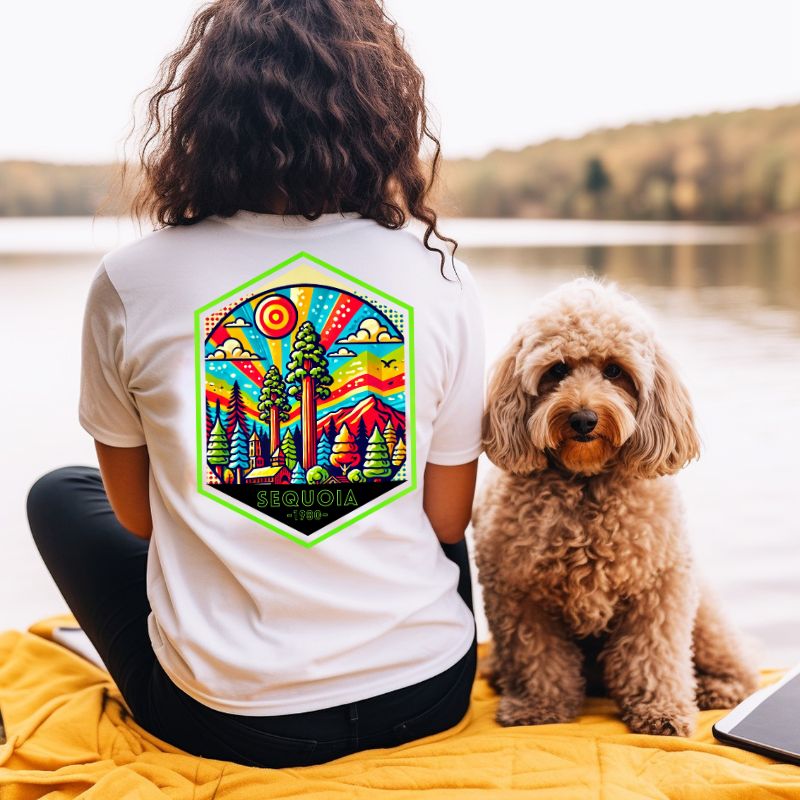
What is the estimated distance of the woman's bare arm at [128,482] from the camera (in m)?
1.40

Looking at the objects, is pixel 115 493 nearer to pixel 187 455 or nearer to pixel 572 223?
pixel 187 455

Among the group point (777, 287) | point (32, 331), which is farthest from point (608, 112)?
point (32, 331)

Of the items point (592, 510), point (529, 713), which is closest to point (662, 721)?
point (529, 713)

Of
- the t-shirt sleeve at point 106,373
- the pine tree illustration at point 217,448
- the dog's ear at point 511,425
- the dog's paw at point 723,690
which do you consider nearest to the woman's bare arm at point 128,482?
the t-shirt sleeve at point 106,373

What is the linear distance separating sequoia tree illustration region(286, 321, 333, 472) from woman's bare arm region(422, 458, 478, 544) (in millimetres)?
228

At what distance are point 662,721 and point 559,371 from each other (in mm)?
570

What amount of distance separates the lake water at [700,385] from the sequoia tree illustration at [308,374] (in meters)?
0.31

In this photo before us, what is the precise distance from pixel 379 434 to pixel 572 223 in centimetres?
1423

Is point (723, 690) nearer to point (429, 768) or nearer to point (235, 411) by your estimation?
point (429, 768)

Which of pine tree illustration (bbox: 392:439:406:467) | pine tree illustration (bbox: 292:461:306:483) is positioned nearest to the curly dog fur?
pine tree illustration (bbox: 392:439:406:467)

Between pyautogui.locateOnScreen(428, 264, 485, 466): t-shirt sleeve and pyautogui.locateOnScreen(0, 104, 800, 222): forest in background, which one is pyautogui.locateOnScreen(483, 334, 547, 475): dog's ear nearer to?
pyautogui.locateOnScreen(428, 264, 485, 466): t-shirt sleeve

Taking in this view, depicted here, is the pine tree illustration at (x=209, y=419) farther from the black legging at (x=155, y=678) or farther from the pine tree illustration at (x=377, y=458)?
the black legging at (x=155, y=678)

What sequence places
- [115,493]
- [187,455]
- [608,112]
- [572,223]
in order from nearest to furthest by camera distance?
1. [187,455]
2. [115,493]
3. [608,112]
4. [572,223]

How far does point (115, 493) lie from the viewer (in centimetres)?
146
